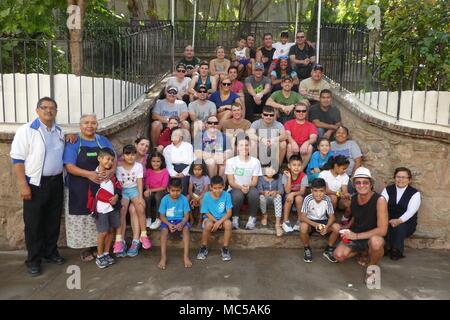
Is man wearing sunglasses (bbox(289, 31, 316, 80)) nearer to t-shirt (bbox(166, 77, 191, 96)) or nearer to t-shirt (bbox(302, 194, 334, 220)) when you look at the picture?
t-shirt (bbox(166, 77, 191, 96))

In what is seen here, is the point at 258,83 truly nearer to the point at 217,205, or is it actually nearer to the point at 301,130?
the point at 301,130

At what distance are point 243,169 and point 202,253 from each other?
1.19m

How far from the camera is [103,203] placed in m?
5.05

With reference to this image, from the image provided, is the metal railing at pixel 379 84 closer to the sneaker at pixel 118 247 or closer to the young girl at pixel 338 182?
the young girl at pixel 338 182

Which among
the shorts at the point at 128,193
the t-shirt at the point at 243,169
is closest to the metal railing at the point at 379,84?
the t-shirt at the point at 243,169

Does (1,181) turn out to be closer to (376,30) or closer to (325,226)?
(325,226)

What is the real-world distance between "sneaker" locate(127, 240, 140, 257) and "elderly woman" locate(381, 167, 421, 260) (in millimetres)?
2837

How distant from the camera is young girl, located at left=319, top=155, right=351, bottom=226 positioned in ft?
19.0

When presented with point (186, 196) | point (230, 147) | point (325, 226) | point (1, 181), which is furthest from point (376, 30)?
point (1, 181)

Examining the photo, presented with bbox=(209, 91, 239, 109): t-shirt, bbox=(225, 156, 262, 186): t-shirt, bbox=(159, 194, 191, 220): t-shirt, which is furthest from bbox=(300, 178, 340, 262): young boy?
bbox=(209, 91, 239, 109): t-shirt

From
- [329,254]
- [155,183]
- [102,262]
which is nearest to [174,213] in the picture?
[155,183]

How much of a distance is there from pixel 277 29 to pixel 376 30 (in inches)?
253

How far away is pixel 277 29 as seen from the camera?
13.2m

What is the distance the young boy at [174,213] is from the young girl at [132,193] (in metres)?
0.27
